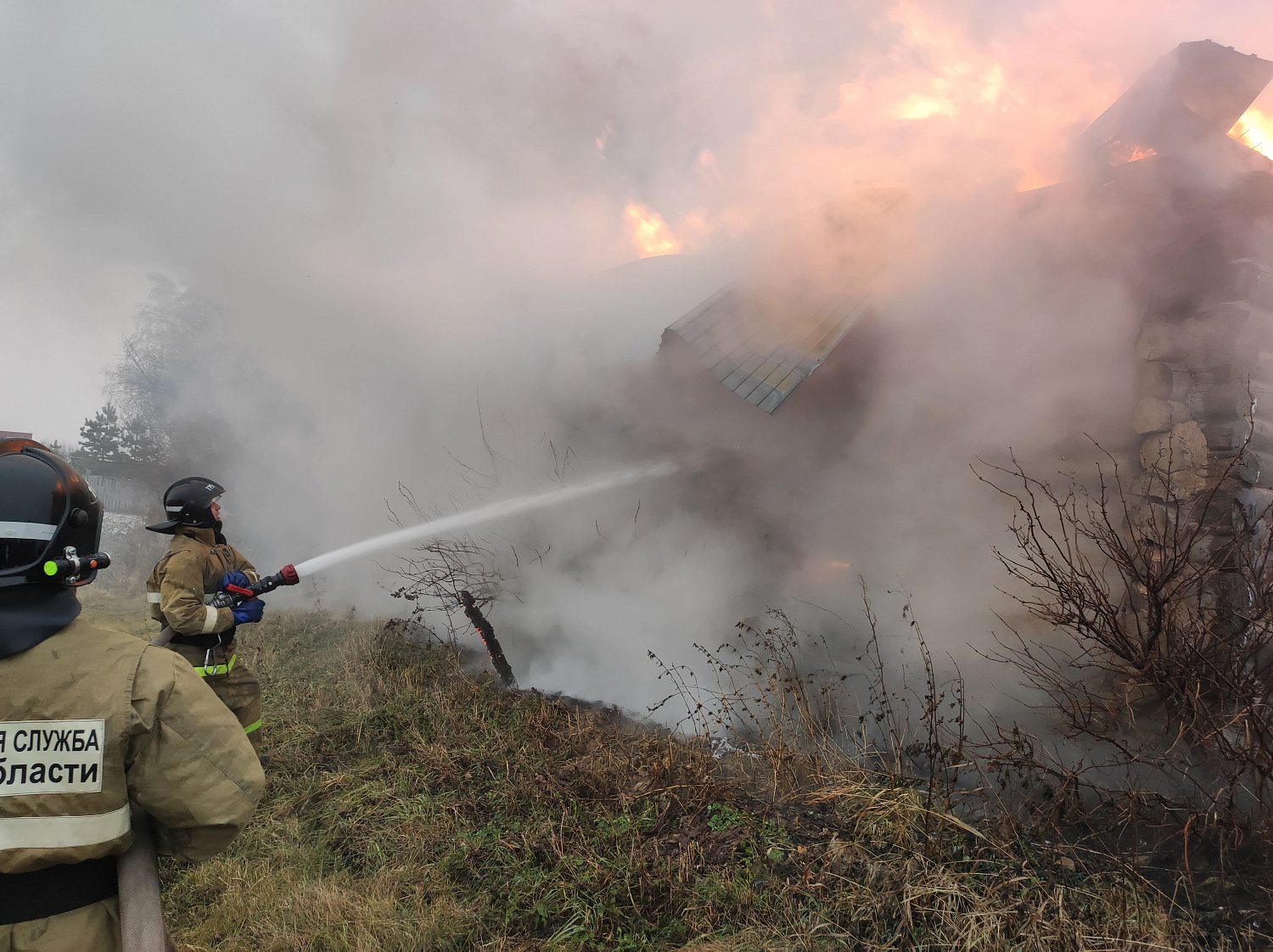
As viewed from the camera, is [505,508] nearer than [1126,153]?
No

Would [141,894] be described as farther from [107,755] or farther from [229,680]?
[229,680]

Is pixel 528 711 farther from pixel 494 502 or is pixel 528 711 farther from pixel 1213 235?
pixel 1213 235

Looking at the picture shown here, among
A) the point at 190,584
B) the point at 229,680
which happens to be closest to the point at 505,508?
the point at 229,680

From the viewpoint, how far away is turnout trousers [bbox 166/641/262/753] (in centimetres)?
388

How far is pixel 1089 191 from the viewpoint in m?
5.45

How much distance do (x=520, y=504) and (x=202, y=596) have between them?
3788mm

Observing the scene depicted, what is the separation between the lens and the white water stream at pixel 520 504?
7188 mm

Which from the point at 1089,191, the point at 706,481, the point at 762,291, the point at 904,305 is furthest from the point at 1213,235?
the point at 706,481

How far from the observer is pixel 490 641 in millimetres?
5641

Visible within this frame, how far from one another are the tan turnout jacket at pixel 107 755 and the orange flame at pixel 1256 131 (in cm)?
833

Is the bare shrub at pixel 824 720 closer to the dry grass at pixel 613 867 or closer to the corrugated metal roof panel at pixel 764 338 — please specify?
the dry grass at pixel 613 867

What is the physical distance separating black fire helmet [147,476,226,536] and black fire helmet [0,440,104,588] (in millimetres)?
2693

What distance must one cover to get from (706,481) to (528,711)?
3290 mm

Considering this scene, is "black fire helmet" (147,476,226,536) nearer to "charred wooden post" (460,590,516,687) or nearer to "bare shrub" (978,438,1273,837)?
"charred wooden post" (460,590,516,687)
